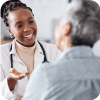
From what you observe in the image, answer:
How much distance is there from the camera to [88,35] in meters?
0.56

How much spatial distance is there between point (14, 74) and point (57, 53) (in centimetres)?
50

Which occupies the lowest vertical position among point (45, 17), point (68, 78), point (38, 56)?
point (68, 78)

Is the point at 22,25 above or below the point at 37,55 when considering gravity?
above

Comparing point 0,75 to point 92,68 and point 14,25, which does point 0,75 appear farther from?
point 92,68

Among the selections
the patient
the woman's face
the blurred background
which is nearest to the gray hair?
the patient

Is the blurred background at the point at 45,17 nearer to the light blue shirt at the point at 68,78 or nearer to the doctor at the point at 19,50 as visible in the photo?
the doctor at the point at 19,50

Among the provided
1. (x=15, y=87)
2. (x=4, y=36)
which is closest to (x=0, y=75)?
(x=15, y=87)

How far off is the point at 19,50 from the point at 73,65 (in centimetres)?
56

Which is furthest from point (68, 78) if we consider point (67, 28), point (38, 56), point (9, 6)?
point (9, 6)

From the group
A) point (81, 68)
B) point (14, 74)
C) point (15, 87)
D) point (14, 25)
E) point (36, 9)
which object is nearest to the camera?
point (81, 68)

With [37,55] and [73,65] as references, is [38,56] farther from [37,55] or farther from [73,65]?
[73,65]

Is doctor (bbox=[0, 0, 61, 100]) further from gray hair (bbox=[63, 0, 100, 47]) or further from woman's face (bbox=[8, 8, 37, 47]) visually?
gray hair (bbox=[63, 0, 100, 47])

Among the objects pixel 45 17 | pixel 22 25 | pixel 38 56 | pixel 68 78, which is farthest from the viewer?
pixel 45 17

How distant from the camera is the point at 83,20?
0.54 metres
